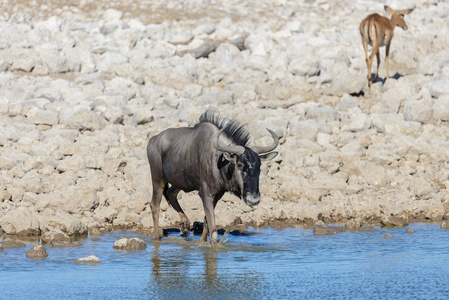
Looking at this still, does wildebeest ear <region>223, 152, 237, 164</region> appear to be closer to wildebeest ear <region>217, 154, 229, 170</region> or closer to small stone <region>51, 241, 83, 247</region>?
wildebeest ear <region>217, 154, 229, 170</region>

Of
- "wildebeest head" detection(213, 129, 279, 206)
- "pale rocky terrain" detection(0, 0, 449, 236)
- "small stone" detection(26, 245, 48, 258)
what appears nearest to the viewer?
"small stone" detection(26, 245, 48, 258)

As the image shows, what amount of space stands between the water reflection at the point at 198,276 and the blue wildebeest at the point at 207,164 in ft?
2.66

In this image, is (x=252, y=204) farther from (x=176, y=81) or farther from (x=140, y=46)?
(x=140, y=46)

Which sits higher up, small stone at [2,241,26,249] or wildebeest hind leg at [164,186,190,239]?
wildebeest hind leg at [164,186,190,239]

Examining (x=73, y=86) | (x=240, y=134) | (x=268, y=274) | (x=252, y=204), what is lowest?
(x=268, y=274)

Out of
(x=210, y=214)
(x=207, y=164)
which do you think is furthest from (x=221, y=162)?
(x=210, y=214)

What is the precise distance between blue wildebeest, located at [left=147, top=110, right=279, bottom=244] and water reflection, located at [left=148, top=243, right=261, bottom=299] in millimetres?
810

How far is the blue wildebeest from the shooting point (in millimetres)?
11602

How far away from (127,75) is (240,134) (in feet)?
34.8

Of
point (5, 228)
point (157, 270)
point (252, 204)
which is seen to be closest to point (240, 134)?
point (252, 204)

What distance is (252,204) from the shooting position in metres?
11.4

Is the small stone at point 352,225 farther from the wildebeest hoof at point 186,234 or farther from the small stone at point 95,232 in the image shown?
the small stone at point 95,232

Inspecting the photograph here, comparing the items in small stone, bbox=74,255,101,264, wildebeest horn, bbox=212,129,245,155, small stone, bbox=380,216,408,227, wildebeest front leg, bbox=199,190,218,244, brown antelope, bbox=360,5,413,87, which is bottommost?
small stone, bbox=74,255,101,264

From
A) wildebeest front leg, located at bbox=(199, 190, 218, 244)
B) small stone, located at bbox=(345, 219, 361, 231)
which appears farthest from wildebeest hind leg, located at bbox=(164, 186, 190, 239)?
small stone, located at bbox=(345, 219, 361, 231)
